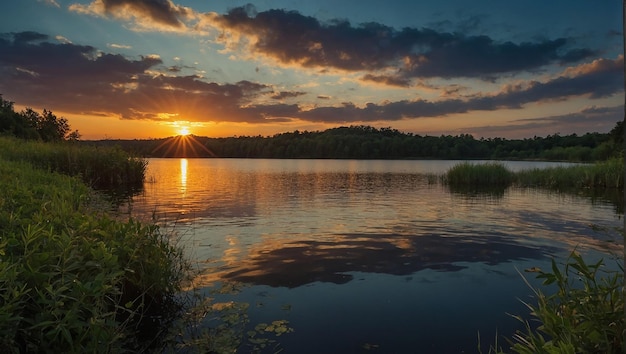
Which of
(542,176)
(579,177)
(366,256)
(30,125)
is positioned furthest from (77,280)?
(30,125)

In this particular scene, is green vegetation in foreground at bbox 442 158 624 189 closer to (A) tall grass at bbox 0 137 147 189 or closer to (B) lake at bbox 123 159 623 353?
(B) lake at bbox 123 159 623 353

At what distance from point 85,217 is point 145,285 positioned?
2.58 meters

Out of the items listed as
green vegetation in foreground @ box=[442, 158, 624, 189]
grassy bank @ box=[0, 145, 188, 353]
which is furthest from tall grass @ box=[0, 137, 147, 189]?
green vegetation in foreground @ box=[442, 158, 624, 189]

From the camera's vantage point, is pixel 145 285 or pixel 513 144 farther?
pixel 513 144

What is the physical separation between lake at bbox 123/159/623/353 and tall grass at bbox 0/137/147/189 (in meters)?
11.0

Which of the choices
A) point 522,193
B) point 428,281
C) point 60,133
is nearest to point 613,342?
point 428,281

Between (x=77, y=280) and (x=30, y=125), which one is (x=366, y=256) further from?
(x=30, y=125)

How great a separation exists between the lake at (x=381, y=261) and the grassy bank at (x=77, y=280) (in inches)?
71.7

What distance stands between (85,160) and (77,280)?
35515 millimetres

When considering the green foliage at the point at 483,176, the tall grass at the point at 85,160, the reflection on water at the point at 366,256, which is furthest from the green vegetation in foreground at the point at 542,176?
the tall grass at the point at 85,160

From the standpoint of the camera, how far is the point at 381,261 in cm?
1373

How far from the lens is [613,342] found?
4652 millimetres

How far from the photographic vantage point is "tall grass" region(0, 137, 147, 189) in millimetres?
31266

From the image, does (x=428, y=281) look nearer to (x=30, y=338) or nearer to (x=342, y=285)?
(x=342, y=285)
